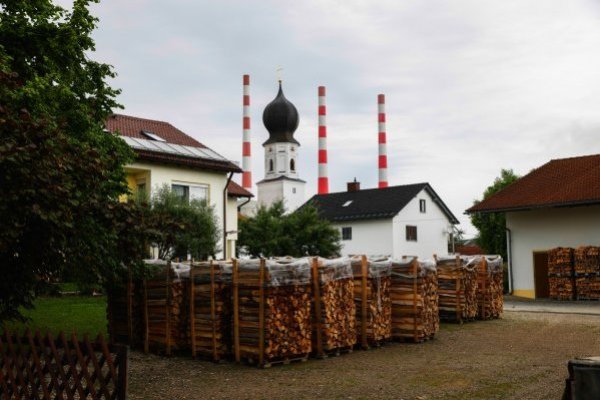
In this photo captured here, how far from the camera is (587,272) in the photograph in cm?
2914

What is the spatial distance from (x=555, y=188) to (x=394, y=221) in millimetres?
22710

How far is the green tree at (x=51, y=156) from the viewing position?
28.7 feet

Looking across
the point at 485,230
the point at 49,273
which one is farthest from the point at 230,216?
the point at 49,273

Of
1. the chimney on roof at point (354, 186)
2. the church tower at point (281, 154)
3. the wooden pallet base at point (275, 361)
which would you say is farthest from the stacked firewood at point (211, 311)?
the church tower at point (281, 154)

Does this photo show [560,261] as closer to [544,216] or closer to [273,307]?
[544,216]

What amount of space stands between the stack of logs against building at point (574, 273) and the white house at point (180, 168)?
15251 mm

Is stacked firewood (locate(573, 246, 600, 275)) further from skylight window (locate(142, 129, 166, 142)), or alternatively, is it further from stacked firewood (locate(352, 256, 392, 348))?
skylight window (locate(142, 129, 166, 142))

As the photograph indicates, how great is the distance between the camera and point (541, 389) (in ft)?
34.5

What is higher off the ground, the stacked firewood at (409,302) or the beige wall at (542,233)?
the beige wall at (542,233)

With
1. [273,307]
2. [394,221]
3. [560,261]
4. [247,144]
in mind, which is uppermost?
[247,144]

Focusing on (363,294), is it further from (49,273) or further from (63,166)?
(63,166)

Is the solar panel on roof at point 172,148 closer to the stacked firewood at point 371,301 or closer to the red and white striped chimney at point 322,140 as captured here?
the stacked firewood at point 371,301

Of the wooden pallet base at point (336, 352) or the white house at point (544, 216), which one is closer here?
the wooden pallet base at point (336, 352)

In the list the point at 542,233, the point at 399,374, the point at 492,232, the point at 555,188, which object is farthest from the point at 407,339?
the point at 492,232
